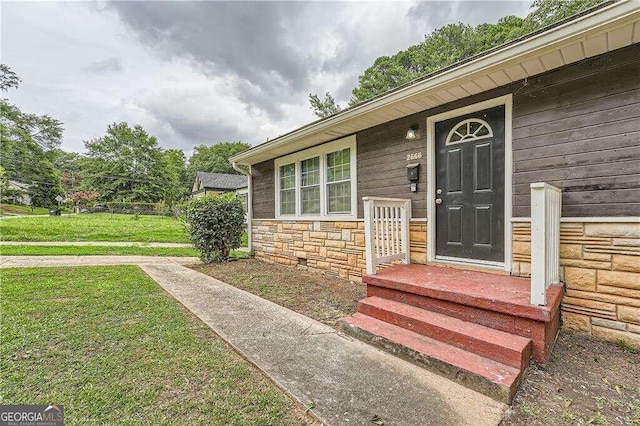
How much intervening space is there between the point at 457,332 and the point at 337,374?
0.99m

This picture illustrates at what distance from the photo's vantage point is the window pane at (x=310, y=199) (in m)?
5.38

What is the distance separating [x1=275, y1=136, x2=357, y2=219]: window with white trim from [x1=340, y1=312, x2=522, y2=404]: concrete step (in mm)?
2356

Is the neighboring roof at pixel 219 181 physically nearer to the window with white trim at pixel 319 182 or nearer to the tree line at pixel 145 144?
the tree line at pixel 145 144

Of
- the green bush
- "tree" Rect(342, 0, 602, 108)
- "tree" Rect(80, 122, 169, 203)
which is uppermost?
"tree" Rect(342, 0, 602, 108)

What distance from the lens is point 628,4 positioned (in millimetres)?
1968

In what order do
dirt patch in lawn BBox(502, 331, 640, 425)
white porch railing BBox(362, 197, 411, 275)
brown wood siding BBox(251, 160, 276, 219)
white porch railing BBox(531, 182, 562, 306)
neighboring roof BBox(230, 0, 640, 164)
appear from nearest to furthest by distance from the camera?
dirt patch in lawn BBox(502, 331, 640, 425)
white porch railing BBox(531, 182, 562, 306)
neighboring roof BBox(230, 0, 640, 164)
white porch railing BBox(362, 197, 411, 275)
brown wood siding BBox(251, 160, 276, 219)

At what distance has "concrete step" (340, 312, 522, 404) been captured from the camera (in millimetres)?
1706

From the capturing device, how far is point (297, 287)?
431 cm

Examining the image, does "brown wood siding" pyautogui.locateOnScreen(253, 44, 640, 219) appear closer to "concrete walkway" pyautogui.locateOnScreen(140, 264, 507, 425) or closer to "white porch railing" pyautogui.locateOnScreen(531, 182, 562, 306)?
"white porch railing" pyautogui.locateOnScreen(531, 182, 562, 306)

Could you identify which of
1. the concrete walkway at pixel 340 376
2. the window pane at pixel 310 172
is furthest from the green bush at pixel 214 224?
the concrete walkway at pixel 340 376

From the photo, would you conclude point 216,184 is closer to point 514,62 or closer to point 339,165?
point 339,165

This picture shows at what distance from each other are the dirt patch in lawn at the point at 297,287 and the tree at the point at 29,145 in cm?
2623

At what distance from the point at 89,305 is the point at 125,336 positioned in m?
1.29

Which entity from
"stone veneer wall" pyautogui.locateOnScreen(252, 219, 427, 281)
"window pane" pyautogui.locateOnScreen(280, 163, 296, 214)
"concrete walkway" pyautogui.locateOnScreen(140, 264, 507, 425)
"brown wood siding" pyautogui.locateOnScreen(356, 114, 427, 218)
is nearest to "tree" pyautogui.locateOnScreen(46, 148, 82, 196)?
"stone veneer wall" pyautogui.locateOnScreen(252, 219, 427, 281)
